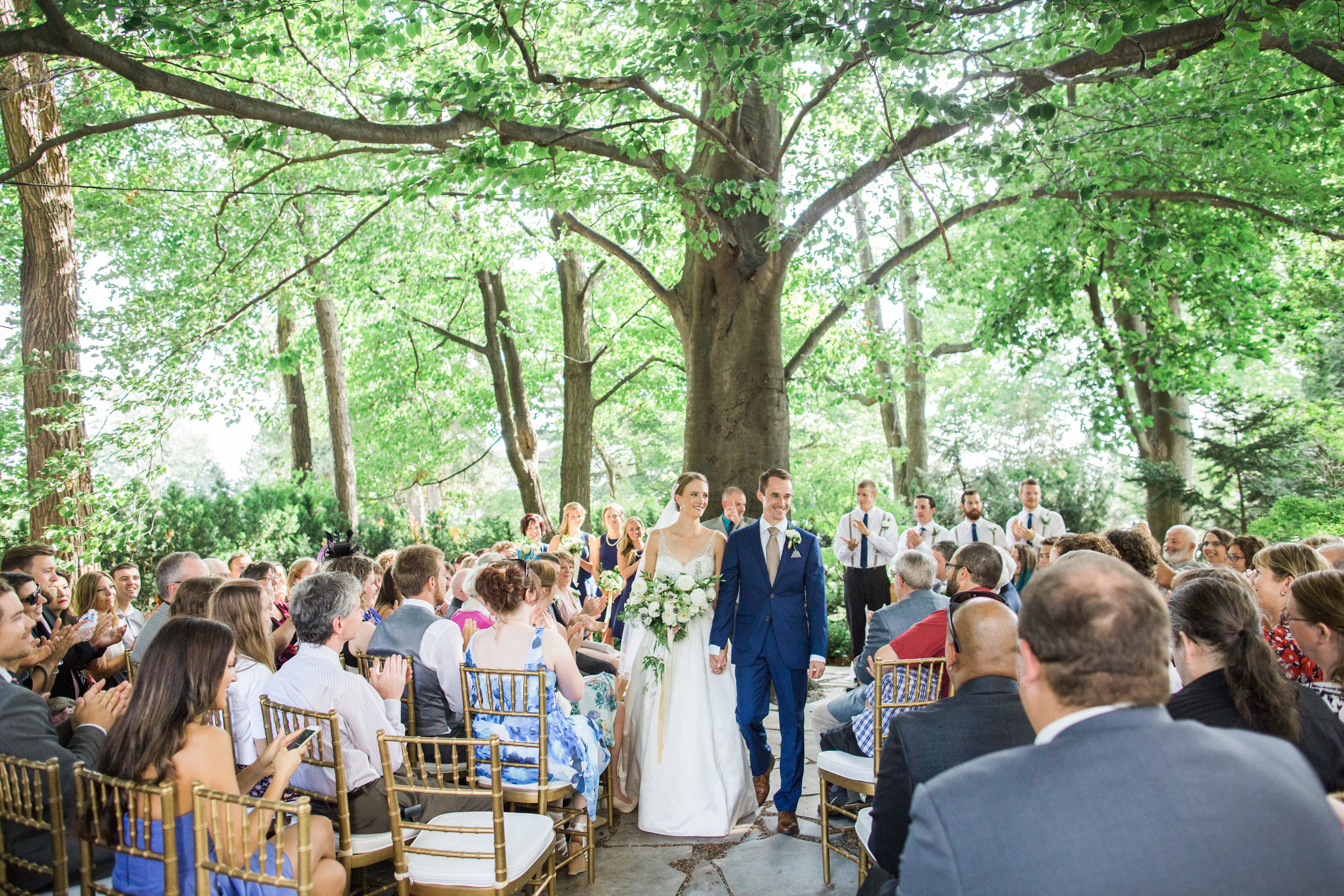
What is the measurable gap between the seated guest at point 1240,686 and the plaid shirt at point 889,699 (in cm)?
123

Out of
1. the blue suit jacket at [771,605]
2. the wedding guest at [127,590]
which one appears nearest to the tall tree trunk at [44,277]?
the wedding guest at [127,590]

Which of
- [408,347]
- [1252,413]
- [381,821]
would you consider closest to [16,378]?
[408,347]

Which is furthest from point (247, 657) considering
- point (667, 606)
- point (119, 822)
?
point (667, 606)

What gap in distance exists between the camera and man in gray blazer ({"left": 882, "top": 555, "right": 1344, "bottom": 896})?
4.68ft

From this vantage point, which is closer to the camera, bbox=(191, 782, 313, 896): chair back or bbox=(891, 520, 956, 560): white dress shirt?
bbox=(191, 782, 313, 896): chair back

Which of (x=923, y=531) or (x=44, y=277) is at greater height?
(x=44, y=277)

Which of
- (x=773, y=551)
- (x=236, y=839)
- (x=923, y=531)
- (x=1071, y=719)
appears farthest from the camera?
(x=923, y=531)

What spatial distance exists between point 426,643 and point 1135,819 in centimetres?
387

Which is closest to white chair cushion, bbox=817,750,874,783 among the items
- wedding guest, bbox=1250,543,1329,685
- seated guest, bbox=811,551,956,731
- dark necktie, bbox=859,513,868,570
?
seated guest, bbox=811,551,956,731

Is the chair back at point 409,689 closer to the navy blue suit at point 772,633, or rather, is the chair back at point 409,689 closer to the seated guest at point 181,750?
the seated guest at point 181,750

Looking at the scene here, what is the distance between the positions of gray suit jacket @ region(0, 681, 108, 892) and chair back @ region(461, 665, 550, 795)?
5.01 ft

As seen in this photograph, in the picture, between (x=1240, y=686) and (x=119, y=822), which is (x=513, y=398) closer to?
(x=119, y=822)

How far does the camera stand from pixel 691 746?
17.1ft

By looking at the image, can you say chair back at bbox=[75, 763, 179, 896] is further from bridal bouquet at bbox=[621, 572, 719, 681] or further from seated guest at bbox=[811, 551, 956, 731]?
seated guest at bbox=[811, 551, 956, 731]
